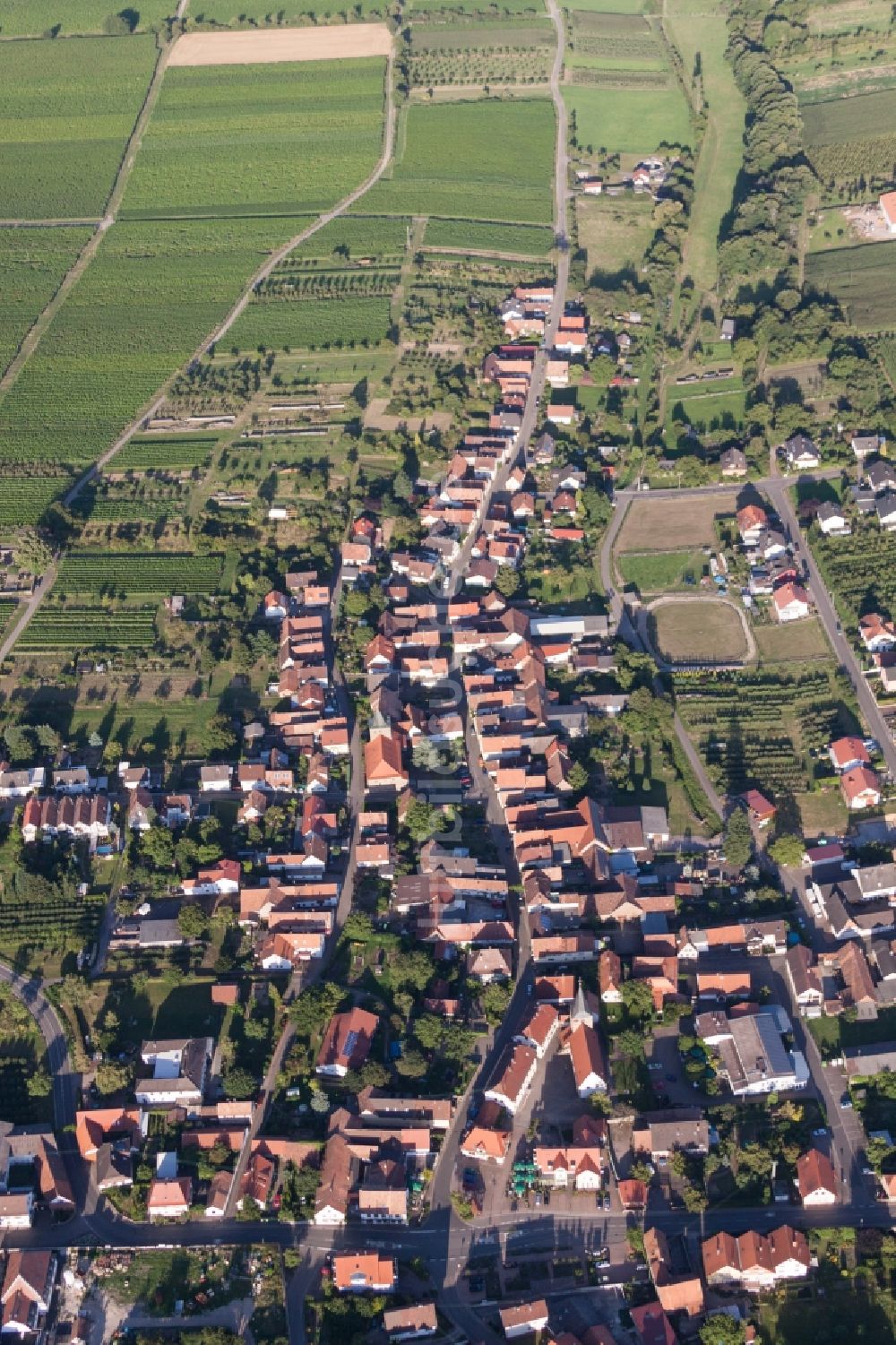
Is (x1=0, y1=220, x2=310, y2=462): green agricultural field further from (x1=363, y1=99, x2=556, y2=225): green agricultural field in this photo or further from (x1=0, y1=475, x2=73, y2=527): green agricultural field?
(x1=363, y1=99, x2=556, y2=225): green agricultural field

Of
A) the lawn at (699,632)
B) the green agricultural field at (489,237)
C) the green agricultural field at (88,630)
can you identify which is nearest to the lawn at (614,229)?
the green agricultural field at (489,237)

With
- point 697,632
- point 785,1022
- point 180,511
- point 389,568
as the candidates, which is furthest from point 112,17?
point 785,1022

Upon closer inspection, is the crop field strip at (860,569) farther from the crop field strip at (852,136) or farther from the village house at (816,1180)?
the crop field strip at (852,136)

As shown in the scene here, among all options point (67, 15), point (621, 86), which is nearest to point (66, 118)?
point (67, 15)

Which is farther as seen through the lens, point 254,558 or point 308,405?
point 308,405

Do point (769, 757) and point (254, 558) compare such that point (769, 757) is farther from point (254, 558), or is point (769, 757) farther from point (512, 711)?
point (254, 558)
